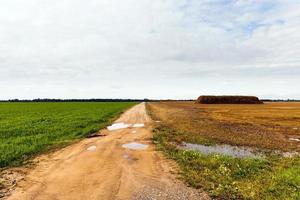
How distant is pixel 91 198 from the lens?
751cm

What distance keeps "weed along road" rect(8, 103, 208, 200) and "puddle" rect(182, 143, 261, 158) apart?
2.34 m

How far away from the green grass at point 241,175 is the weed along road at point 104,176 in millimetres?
604

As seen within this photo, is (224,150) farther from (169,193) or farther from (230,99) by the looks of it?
(230,99)

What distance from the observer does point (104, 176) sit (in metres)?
9.56

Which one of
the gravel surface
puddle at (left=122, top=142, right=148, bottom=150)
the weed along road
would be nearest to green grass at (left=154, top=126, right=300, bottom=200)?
the gravel surface

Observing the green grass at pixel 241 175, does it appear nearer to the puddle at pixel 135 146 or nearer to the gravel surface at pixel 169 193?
the gravel surface at pixel 169 193

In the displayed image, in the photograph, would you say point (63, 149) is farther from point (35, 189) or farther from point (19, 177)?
point (35, 189)

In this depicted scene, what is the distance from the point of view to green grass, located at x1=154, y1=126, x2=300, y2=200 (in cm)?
794

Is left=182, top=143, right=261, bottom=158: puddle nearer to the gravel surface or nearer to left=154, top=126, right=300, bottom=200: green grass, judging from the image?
left=154, top=126, right=300, bottom=200: green grass

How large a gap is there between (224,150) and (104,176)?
288 inches

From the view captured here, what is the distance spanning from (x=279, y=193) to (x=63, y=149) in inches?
415

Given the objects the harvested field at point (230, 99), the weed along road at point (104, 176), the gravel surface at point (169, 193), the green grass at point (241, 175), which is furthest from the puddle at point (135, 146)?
the harvested field at point (230, 99)

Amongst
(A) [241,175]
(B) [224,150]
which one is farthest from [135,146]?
(A) [241,175]

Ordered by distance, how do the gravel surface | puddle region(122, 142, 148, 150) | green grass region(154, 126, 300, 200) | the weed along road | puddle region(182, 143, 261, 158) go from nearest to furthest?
the gravel surface < the weed along road < green grass region(154, 126, 300, 200) < puddle region(182, 143, 261, 158) < puddle region(122, 142, 148, 150)
